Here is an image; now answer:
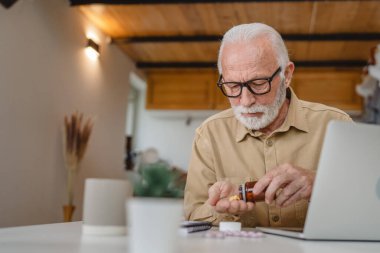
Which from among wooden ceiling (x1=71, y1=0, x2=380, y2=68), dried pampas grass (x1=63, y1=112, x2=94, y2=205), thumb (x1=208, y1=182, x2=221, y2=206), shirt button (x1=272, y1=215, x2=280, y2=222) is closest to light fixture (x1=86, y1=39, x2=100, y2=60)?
wooden ceiling (x1=71, y1=0, x2=380, y2=68)

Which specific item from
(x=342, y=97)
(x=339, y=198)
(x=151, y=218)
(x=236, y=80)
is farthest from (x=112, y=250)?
(x=342, y=97)

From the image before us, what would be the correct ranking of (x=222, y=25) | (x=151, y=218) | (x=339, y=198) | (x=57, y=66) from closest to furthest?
1. (x=151, y=218)
2. (x=339, y=198)
3. (x=57, y=66)
4. (x=222, y=25)

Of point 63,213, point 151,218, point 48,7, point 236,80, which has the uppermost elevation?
point 48,7

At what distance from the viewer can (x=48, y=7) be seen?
3.63 metres

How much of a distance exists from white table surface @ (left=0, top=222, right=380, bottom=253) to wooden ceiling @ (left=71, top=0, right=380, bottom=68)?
2.92 m

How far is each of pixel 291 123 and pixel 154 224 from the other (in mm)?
1305

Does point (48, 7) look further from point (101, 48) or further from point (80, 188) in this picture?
point (80, 188)

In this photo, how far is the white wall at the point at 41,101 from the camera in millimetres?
3100

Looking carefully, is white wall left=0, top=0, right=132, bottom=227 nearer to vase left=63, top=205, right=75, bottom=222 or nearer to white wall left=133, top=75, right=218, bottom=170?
vase left=63, top=205, right=75, bottom=222

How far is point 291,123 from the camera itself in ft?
5.93

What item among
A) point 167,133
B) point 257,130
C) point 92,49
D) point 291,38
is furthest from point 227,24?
point 257,130

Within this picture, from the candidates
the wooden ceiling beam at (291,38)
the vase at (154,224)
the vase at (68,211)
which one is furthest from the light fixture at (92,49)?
the vase at (154,224)

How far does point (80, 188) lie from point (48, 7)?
64.9 inches

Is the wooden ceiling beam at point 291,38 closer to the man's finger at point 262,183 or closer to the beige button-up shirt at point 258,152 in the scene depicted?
the beige button-up shirt at point 258,152
